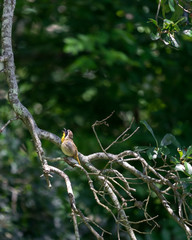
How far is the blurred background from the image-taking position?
5.39 metres

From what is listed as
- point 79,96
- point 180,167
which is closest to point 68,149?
point 180,167

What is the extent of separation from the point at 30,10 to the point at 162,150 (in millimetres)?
2947

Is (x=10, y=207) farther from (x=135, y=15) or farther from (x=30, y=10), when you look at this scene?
(x=135, y=15)

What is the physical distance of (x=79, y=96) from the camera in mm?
5922

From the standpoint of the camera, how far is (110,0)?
5438 mm

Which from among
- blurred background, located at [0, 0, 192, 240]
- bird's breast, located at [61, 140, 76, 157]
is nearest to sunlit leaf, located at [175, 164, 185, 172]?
bird's breast, located at [61, 140, 76, 157]

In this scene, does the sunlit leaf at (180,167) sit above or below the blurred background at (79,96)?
above

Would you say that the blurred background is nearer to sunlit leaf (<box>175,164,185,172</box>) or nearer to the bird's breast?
the bird's breast

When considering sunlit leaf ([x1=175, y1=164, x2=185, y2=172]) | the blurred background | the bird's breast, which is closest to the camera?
sunlit leaf ([x1=175, y1=164, x2=185, y2=172])

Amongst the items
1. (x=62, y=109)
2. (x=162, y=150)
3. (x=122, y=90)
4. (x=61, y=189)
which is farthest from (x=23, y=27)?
(x=162, y=150)

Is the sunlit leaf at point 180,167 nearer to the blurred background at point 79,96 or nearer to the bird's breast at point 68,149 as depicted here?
the bird's breast at point 68,149

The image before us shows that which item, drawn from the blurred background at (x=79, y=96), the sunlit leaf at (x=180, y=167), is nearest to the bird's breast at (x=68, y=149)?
the sunlit leaf at (x=180, y=167)

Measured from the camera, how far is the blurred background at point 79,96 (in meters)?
5.39

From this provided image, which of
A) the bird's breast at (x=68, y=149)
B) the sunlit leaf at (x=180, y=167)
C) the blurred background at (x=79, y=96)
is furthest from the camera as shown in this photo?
the blurred background at (x=79, y=96)
